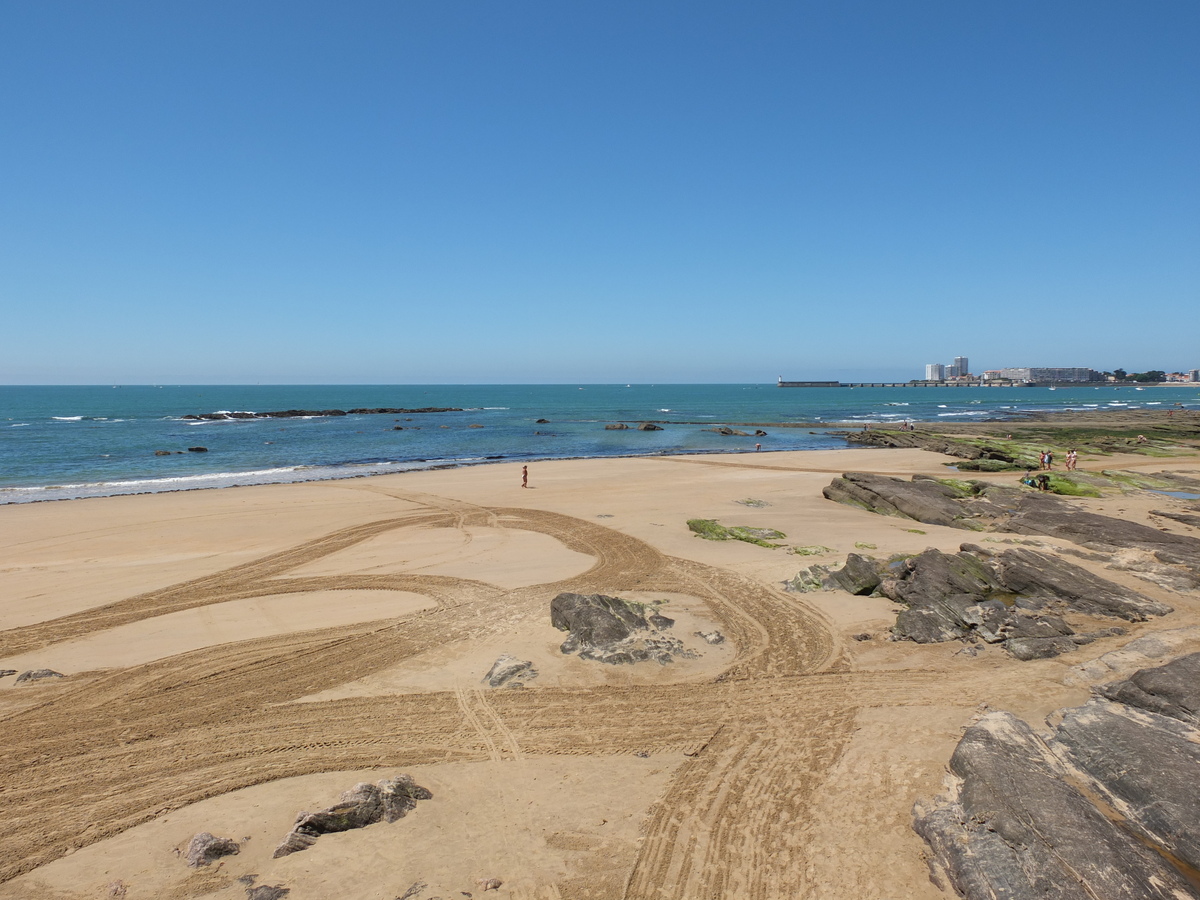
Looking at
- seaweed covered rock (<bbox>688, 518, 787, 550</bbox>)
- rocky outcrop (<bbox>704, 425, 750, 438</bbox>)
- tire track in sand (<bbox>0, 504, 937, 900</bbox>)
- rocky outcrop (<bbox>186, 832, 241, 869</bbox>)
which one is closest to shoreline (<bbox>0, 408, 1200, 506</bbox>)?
rocky outcrop (<bbox>704, 425, 750, 438</bbox>)

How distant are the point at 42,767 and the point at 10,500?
98.4ft

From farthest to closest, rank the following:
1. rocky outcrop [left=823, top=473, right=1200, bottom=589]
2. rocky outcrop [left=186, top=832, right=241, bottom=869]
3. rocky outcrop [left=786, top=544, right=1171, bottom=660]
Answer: rocky outcrop [left=823, top=473, right=1200, bottom=589], rocky outcrop [left=786, top=544, right=1171, bottom=660], rocky outcrop [left=186, top=832, right=241, bottom=869]

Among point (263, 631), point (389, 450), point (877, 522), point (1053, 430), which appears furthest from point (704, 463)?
point (1053, 430)

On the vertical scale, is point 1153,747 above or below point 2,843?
above

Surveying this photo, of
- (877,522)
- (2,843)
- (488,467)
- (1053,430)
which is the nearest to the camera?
(2,843)

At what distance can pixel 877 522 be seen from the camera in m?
21.5

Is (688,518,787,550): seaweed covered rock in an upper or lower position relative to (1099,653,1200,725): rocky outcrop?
lower

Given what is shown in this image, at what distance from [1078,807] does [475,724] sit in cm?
713

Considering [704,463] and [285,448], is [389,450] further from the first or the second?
[704,463]

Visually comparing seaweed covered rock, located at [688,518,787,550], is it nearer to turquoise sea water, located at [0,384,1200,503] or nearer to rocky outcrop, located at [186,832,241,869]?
rocky outcrop, located at [186,832,241,869]

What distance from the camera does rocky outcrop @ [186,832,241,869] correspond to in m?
5.97

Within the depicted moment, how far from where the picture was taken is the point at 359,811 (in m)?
6.59

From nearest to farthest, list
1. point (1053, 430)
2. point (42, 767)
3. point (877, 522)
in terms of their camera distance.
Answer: point (42, 767)
point (877, 522)
point (1053, 430)

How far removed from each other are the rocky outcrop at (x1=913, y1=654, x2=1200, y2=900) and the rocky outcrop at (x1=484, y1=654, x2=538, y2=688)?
585cm
